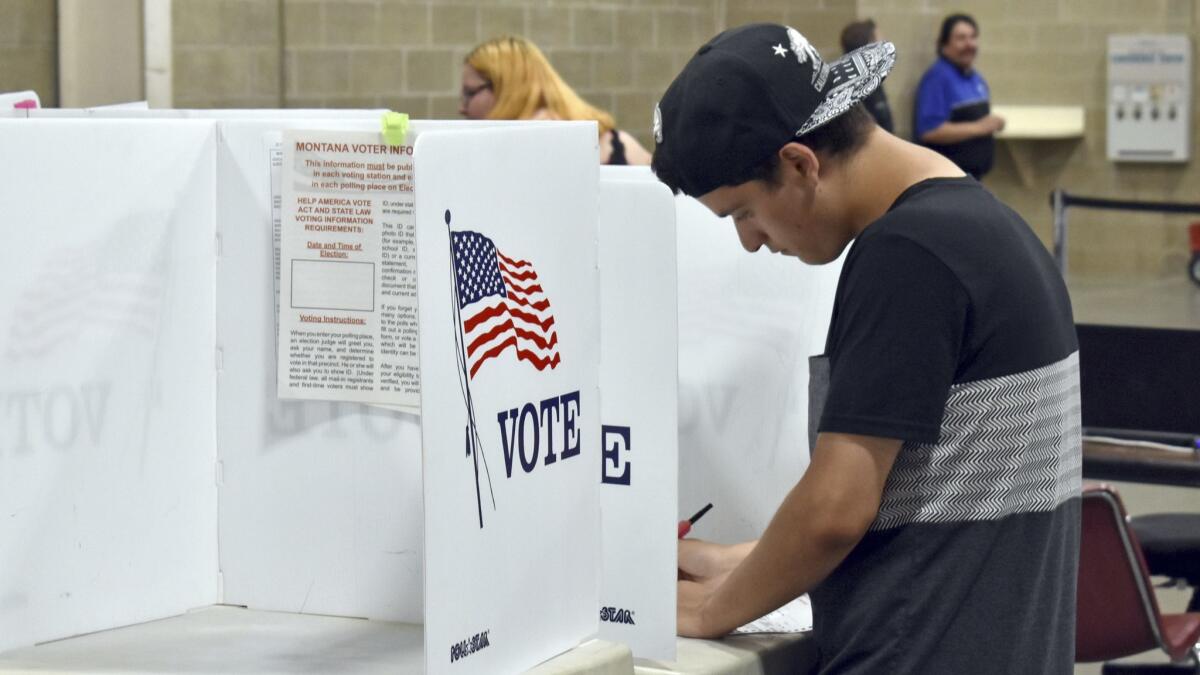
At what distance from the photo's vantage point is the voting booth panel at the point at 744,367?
5.76ft

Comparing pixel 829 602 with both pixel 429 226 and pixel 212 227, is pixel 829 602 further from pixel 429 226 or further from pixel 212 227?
pixel 212 227

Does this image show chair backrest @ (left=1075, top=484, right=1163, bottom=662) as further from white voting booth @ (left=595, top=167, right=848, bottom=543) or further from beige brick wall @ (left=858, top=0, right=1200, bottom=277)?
beige brick wall @ (left=858, top=0, right=1200, bottom=277)

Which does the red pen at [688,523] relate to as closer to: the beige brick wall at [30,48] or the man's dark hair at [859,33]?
the beige brick wall at [30,48]

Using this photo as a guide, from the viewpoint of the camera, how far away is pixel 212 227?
150cm

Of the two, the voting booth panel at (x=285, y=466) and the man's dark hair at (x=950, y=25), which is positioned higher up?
the man's dark hair at (x=950, y=25)

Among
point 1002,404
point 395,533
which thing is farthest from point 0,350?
→ point 1002,404

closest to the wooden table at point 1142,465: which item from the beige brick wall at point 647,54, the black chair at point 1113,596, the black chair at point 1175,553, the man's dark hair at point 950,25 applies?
the black chair at point 1175,553

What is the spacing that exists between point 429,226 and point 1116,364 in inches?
93.9

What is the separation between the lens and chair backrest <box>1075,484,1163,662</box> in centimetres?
255

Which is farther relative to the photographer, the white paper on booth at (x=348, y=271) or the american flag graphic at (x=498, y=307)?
the white paper on booth at (x=348, y=271)

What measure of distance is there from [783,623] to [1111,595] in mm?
1204

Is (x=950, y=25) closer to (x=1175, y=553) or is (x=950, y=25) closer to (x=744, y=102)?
(x=1175, y=553)

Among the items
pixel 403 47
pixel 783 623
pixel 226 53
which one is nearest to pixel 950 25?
pixel 403 47

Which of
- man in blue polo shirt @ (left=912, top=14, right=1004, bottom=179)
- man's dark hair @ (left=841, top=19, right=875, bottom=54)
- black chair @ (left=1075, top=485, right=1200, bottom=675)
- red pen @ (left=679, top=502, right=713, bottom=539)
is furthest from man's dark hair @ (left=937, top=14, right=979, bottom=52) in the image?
red pen @ (left=679, top=502, right=713, bottom=539)
